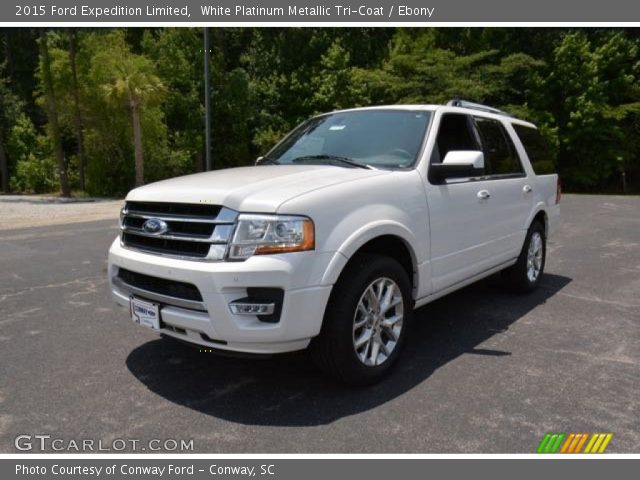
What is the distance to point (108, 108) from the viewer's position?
95.7ft

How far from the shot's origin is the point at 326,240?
121 inches

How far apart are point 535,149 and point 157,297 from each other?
4466 mm

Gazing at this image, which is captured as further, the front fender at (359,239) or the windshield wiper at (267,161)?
the windshield wiper at (267,161)

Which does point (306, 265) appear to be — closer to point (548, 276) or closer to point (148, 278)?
point (148, 278)

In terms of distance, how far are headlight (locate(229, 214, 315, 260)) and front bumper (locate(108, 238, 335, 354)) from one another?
0.05 metres

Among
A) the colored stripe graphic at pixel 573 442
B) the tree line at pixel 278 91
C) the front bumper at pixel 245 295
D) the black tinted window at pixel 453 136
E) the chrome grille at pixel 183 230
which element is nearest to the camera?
the colored stripe graphic at pixel 573 442

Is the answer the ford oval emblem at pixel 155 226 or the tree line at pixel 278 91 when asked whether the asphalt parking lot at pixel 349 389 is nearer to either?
the ford oval emblem at pixel 155 226

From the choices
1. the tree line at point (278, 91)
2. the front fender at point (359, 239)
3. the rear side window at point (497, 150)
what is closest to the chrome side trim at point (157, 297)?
the front fender at point (359, 239)

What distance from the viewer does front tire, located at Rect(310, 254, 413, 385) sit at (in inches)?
126

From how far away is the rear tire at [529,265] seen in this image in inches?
221

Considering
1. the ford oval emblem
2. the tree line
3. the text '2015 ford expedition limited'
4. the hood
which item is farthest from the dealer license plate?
the tree line

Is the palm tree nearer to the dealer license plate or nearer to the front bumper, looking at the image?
the dealer license plate

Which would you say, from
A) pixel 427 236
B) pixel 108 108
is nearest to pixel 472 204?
pixel 427 236

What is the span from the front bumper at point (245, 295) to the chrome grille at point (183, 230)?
0.09m
